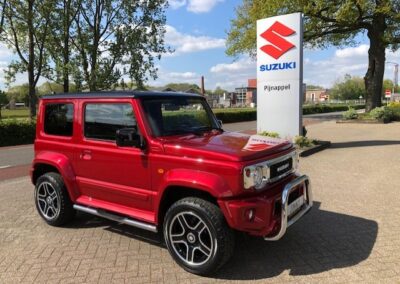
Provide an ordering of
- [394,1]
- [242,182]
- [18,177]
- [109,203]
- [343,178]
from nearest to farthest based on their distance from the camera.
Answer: [242,182] < [109,203] < [343,178] < [18,177] < [394,1]

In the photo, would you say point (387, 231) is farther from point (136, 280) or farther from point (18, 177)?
point (18, 177)

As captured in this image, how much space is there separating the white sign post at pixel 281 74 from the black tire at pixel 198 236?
29.0 ft

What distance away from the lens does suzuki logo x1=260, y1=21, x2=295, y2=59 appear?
12.3 metres

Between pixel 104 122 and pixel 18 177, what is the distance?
5.96 metres

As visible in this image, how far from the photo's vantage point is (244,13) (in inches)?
1189

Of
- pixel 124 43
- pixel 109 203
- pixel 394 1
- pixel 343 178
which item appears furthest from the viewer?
pixel 124 43

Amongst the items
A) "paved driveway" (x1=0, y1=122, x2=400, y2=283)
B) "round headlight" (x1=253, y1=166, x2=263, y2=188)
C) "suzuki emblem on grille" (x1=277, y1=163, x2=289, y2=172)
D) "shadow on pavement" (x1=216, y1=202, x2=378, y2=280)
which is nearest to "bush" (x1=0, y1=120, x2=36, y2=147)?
"paved driveway" (x1=0, y1=122, x2=400, y2=283)

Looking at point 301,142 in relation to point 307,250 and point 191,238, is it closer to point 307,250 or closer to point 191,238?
point 307,250

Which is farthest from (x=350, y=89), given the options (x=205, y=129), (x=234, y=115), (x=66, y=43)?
(x=205, y=129)

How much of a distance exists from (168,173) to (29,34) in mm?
25972

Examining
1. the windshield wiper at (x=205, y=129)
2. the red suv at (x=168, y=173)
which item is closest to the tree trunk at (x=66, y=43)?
the red suv at (x=168, y=173)

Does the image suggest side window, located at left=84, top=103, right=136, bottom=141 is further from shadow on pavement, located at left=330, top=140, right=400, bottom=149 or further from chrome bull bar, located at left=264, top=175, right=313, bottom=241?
shadow on pavement, located at left=330, top=140, right=400, bottom=149

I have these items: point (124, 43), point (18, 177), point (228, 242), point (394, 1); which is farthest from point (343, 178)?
point (124, 43)

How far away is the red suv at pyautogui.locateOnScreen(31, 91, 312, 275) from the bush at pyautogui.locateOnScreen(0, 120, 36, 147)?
15.3 meters
